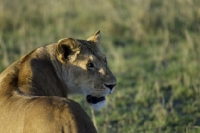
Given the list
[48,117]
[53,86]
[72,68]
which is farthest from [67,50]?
[48,117]

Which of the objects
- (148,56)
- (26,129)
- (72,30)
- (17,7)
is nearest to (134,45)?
(148,56)

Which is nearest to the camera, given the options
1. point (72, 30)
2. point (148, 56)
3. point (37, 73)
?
point (37, 73)

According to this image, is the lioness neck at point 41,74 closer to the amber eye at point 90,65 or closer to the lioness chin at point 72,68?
the lioness chin at point 72,68

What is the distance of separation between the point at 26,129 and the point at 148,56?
17.0 ft

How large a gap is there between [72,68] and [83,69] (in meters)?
0.08

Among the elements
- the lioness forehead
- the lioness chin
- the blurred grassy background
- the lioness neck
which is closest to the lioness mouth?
the lioness chin

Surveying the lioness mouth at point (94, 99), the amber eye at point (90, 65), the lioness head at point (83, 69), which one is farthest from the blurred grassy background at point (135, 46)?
the amber eye at point (90, 65)

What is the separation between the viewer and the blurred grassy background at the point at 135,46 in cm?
609

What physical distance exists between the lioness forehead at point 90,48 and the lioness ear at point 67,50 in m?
0.07

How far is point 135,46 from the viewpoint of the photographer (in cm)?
876

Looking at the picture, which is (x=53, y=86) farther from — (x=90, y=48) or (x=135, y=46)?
(x=135, y=46)

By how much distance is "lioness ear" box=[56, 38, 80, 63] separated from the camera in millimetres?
4262

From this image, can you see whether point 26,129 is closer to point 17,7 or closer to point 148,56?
point 148,56

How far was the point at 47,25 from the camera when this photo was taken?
9.76m
